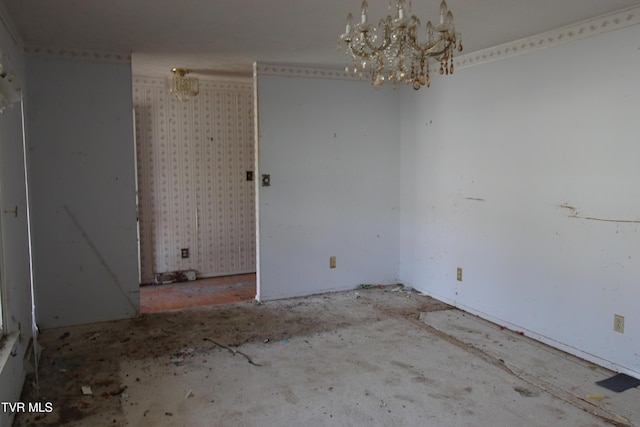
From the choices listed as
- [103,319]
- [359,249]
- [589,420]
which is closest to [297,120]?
[359,249]

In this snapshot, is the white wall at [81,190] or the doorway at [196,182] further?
the doorway at [196,182]

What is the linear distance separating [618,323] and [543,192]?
38.2 inches

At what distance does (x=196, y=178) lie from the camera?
5309mm

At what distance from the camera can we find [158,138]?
5.12 metres

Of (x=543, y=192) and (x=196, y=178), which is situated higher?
(x=196, y=178)

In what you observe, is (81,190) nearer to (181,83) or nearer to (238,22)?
(181,83)

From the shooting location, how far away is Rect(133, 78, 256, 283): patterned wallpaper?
5105 millimetres

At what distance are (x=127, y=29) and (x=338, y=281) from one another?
2.88 m

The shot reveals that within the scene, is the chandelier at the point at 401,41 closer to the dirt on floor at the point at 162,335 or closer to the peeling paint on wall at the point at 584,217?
the peeling paint on wall at the point at 584,217

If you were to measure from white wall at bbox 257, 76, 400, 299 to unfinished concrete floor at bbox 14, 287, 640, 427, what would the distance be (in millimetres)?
652

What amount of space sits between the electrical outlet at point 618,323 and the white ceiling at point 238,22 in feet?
6.05

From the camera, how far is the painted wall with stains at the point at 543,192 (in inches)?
110

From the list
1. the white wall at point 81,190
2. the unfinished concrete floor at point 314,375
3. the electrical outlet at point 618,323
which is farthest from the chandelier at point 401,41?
the white wall at point 81,190

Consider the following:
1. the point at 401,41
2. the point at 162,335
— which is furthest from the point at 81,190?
the point at 401,41
